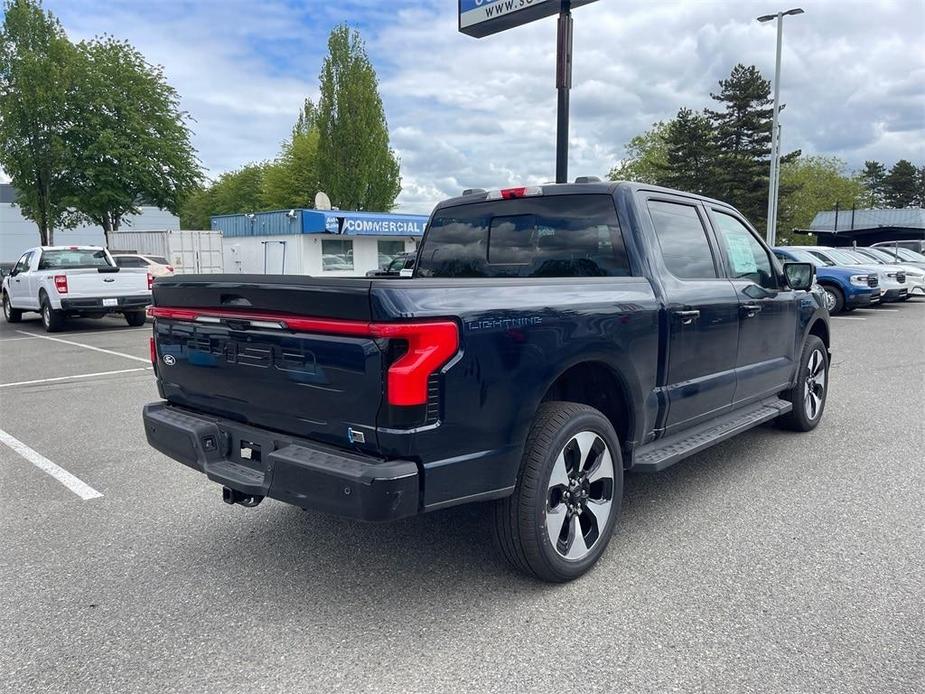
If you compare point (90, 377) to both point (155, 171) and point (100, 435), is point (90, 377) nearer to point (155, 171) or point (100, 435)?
point (100, 435)

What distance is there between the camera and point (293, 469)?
8.99ft

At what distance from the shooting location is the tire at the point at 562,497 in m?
2.99

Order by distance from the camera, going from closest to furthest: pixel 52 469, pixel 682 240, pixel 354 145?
pixel 682 240
pixel 52 469
pixel 354 145

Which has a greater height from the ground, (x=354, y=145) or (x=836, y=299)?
(x=354, y=145)

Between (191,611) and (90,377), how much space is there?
23.4 feet

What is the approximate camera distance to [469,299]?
276 centimetres

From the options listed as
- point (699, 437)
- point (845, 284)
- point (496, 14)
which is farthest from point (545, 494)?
point (845, 284)

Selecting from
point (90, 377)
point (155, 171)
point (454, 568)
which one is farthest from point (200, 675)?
point (155, 171)

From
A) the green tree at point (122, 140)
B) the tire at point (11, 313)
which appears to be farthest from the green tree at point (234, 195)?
the tire at point (11, 313)

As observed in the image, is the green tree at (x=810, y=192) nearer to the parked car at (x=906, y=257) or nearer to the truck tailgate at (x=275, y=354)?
the parked car at (x=906, y=257)

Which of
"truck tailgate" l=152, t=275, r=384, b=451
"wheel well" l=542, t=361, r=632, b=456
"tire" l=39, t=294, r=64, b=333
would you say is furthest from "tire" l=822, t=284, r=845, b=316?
"tire" l=39, t=294, r=64, b=333

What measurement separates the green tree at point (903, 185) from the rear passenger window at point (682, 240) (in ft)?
324

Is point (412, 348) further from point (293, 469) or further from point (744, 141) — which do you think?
point (744, 141)

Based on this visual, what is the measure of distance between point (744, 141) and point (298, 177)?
110 ft
